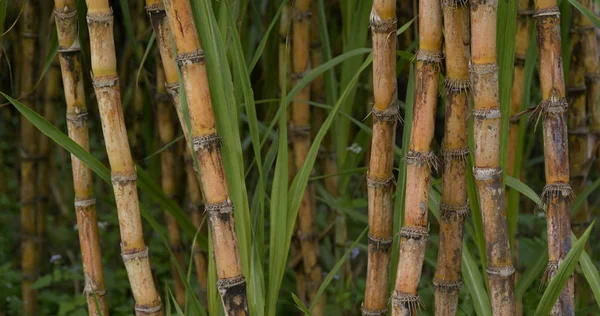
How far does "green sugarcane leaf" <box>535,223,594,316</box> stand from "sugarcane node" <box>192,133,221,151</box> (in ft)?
1.29

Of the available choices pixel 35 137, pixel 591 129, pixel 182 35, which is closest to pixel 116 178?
pixel 182 35

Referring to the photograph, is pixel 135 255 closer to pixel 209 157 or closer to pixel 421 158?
pixel 209 157

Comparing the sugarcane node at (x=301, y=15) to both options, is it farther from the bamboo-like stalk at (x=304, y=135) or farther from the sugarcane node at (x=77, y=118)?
the sugarcane node at (x=77, y=118)

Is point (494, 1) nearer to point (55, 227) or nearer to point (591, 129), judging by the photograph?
point (591, 129)

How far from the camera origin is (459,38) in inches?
32.1

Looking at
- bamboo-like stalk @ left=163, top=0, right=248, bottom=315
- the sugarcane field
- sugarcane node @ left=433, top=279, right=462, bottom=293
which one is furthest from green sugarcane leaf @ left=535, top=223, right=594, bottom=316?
bamboo-like stalk @ left=163, top=0, right=248, bottom=315

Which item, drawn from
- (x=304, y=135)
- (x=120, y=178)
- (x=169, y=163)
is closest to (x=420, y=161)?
(x=120, y=178)

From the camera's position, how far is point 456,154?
2.90 feet

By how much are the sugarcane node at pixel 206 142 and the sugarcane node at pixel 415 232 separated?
0.23 metres

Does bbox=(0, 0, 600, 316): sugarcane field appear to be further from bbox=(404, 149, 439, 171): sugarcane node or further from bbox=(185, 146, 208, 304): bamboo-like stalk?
bbox=(185, 146, 208, 304): bamboo-like stalk

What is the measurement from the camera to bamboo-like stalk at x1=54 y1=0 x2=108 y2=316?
994 mm

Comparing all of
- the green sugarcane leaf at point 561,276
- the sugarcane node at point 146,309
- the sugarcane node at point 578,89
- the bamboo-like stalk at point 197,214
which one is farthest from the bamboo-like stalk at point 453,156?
the bamboo-like stalk at point 197,214

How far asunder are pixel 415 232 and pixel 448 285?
13 centimetres

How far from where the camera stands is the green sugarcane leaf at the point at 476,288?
938 mm
